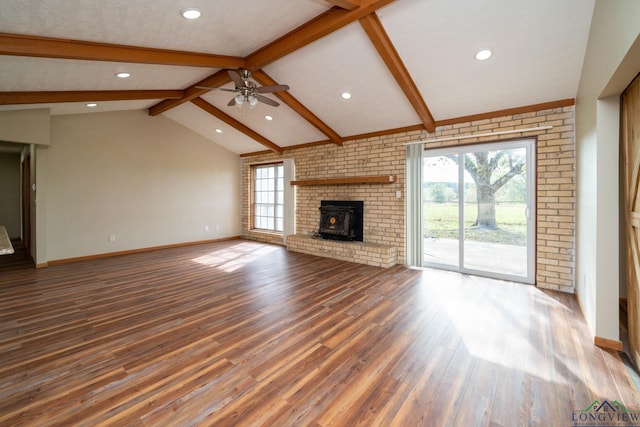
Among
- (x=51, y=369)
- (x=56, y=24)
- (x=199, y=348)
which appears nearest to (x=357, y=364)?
(x=199, y=348)

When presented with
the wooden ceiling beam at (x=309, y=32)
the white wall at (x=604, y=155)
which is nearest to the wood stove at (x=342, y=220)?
the wooden ceiling beam at (x=309, y=32)

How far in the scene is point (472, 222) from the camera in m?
4.44

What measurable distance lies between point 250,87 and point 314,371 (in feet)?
11.3

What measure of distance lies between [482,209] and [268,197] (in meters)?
5.38

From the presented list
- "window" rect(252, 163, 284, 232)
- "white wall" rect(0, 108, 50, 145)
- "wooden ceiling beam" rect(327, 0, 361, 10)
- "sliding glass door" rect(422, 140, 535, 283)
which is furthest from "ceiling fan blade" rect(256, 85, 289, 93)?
"white wall" rect(0, 108, 50, 145)

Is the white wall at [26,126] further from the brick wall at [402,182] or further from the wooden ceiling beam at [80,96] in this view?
the brick wall at [402,182]

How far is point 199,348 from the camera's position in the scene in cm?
233

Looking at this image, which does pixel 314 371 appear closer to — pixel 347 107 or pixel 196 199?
pixel 347 107

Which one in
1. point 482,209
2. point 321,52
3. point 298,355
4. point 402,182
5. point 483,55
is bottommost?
point 298,355

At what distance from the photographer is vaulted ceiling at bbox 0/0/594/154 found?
2.61 m

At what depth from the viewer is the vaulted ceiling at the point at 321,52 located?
2605 millimetres

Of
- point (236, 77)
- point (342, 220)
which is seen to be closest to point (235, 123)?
point (236, 77)

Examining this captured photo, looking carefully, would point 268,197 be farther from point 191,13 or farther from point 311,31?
point 191,13

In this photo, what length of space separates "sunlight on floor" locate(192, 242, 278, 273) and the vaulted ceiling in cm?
301
